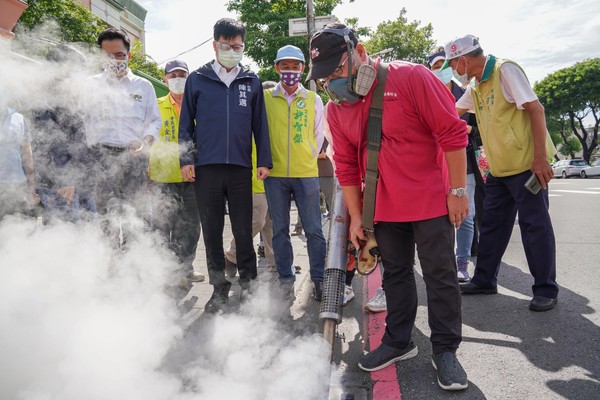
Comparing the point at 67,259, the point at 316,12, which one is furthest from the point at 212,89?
the point at 316,12

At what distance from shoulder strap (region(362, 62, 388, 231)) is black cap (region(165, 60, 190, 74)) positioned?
2963 mm

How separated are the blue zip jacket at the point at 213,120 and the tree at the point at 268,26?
693 inches

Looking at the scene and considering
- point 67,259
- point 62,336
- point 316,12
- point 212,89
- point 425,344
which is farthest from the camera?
point 316,12

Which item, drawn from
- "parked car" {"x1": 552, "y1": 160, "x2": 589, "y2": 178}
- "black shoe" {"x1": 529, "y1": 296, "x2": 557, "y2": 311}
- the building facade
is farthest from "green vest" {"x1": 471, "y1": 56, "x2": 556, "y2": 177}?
"parked car" {"x1": 552, "y1": 160, "x2": 589, "y2": 178}

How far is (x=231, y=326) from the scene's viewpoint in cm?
304

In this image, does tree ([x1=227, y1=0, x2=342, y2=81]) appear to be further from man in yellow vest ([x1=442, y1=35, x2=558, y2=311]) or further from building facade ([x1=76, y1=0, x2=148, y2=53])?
man in yellow vest ([x1=442, y1=35, x2=558, y2=311])

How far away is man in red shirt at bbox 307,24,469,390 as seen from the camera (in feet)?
7.38

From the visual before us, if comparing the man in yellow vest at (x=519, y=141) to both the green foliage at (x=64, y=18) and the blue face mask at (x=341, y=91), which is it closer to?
the blue face mask at (x=341, y=91)

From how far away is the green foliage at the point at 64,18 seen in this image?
8.12m

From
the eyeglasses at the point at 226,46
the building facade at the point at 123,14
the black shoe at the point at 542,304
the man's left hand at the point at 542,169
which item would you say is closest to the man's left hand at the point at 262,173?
the eyeglasses at the point at 226,46

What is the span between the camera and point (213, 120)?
3.55m

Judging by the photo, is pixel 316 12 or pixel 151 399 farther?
pixel 316 12

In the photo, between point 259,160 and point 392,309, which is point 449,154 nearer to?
point 392,309

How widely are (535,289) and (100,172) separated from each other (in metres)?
3.62
